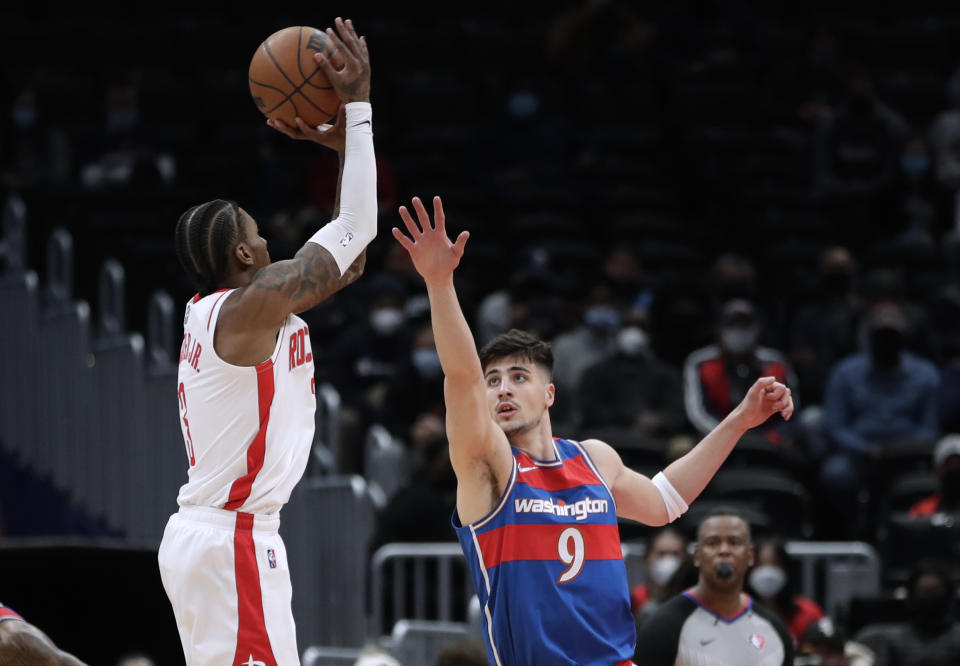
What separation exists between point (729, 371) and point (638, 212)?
13.5 feet

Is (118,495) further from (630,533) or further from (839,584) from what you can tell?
(839,584)

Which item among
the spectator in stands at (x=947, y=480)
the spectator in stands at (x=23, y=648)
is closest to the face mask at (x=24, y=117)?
the spectator in stands at (x=947, y=480)

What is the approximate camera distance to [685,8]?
1894cm

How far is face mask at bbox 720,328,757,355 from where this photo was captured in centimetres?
1247

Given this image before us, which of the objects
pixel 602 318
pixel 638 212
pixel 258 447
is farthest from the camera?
pixel 638 212

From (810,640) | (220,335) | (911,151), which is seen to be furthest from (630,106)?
(220,335)

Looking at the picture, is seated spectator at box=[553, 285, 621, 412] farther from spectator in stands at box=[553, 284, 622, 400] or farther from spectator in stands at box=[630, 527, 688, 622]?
spectator in stands at box=[630, 527, 688, 622]

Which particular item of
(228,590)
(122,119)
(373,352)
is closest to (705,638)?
(228,590)

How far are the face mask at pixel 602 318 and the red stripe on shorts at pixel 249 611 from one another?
8.23m

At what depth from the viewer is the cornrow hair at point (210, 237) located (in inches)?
212

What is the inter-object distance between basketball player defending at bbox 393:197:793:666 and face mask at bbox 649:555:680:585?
3.73 m

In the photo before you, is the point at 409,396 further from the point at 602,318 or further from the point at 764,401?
the point at 764,401

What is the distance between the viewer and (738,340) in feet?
41.0

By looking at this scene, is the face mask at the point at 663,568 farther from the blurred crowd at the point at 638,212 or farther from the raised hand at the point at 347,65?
the raised hand at the point at 347,65
